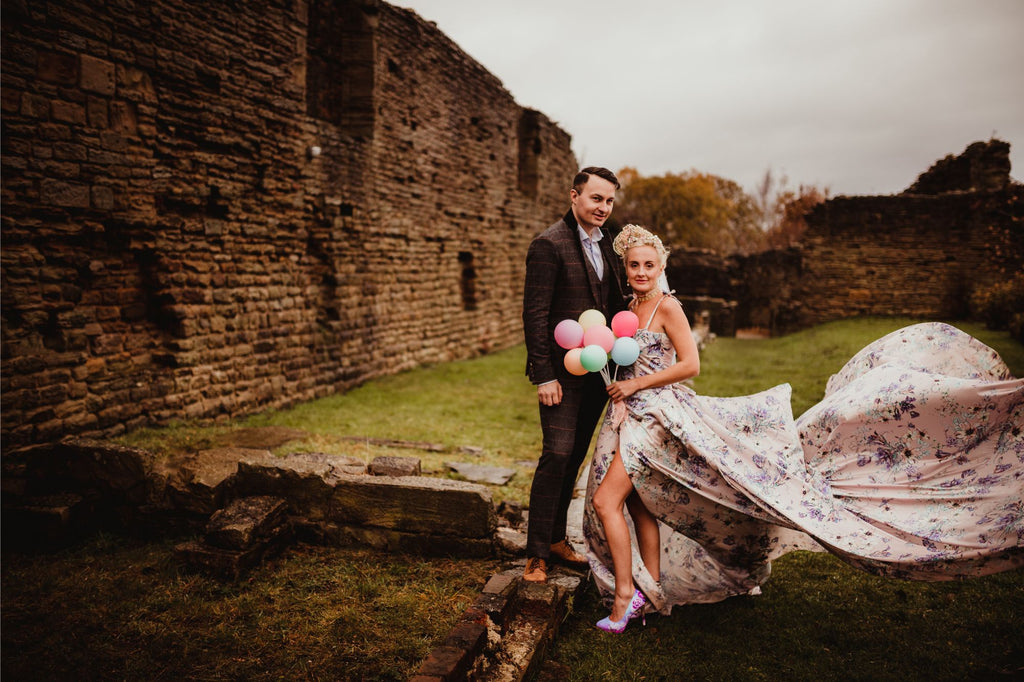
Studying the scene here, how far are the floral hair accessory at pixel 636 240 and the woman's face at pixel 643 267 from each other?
3 centimetres

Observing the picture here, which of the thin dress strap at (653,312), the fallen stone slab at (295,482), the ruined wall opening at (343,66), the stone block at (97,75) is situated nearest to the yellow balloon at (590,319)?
the thin dress strap at (653,312)

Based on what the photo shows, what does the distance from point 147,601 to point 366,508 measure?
1.26m

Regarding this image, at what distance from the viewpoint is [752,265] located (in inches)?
845

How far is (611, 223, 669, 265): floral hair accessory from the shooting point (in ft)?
9.87

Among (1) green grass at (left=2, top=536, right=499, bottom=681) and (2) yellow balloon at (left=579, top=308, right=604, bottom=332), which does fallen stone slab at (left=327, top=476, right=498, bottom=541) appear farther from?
(2) yellow balloon at (left=579, top=308, right=604, bottom=332)

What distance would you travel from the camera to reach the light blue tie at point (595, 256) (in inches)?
130

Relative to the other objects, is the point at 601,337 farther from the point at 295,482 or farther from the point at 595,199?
the point at 295,482

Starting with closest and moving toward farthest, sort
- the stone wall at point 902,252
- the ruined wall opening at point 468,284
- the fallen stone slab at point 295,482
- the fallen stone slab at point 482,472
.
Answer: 1. the fallen stone slab at point 295,482
2. the fallen stone slab at point 482,472
3. the ruined wall opening at point 468,284
4. the stone wall at point 902,252

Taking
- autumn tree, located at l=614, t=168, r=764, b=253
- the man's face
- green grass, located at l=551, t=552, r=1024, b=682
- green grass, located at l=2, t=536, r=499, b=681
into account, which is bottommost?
green grass, located at l=2, t=536, r=499, b=681

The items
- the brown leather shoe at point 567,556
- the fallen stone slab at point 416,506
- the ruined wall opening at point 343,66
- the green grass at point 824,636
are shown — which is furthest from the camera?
the ruined wall opening at point 343,66

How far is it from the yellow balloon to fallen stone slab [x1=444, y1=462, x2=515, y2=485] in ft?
7.06

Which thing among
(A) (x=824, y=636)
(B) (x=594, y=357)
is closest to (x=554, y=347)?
(B) (x=594, y=357)

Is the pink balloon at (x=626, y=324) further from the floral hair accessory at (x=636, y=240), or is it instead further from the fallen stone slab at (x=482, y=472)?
the fallen stone slab at (x=482, y=472)

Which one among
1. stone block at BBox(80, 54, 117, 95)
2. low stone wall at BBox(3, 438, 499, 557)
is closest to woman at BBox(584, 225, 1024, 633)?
low stone wall at BBox(3, 438, 499, 557)
